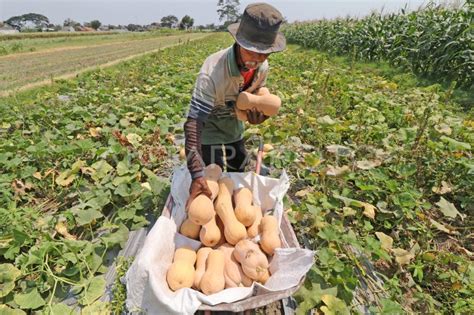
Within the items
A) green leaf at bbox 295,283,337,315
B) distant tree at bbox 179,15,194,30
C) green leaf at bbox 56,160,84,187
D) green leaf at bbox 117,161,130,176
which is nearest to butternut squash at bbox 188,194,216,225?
green leaf at bbox 295,283,337,315

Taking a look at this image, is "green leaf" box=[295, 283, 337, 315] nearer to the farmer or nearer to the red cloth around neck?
the farmer

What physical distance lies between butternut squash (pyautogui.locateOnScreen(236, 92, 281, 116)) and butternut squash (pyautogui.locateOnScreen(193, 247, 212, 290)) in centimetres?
97

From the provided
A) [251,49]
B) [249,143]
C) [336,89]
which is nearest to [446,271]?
[251,49]

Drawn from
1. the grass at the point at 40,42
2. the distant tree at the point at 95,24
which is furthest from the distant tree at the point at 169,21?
the grass at the point at 40,42

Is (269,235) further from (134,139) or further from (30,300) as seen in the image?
(134,139)

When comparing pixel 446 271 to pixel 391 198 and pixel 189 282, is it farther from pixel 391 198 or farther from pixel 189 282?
pixel 189 282

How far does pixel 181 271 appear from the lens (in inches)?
72.9

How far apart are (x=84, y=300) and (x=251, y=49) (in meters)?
1.77

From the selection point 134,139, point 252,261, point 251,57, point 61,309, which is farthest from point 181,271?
point 134,139

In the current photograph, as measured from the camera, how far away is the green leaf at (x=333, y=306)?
1802 mm

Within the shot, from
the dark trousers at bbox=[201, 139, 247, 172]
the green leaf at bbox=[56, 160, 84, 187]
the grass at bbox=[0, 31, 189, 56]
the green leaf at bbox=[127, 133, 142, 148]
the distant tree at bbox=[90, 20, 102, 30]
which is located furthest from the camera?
the distant tree at bbox=[90, 20, 102, 30]

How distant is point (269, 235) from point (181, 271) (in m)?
0.58

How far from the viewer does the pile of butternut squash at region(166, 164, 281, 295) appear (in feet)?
6.06

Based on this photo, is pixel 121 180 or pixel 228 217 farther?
pixel 121 180
